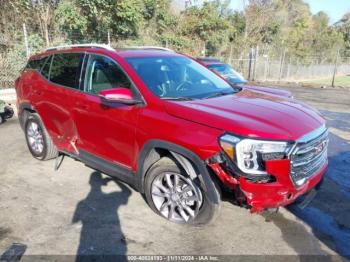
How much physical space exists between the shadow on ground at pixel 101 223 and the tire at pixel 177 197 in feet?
1.66

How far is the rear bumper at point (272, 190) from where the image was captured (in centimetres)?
301

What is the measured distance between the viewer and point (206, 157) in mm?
3121

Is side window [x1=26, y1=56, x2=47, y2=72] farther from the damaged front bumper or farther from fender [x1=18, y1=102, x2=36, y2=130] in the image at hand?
the damaged front bumper

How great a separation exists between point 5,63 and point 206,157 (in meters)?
9.74

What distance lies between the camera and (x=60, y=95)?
4.70 meters

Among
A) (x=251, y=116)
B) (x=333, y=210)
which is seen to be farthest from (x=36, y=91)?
(x=333, y=210)

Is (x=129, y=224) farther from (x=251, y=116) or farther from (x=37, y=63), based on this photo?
(x=37, y=63)

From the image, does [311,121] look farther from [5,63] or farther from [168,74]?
[5,63]

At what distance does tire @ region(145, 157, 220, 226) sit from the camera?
11.1 ft

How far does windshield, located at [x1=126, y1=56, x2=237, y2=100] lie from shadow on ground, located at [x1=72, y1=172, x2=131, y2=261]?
148 cm

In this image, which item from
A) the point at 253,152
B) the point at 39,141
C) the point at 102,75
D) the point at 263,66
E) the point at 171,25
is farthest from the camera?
the point at 263,66

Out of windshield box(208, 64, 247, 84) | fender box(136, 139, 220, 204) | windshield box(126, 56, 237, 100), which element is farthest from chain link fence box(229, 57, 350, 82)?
fender box(136, 139, 220, 204)

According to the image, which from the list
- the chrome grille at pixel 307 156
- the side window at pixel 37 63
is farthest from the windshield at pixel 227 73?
the chrome grille at pixel 307 156

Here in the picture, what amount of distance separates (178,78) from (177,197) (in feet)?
4.86
